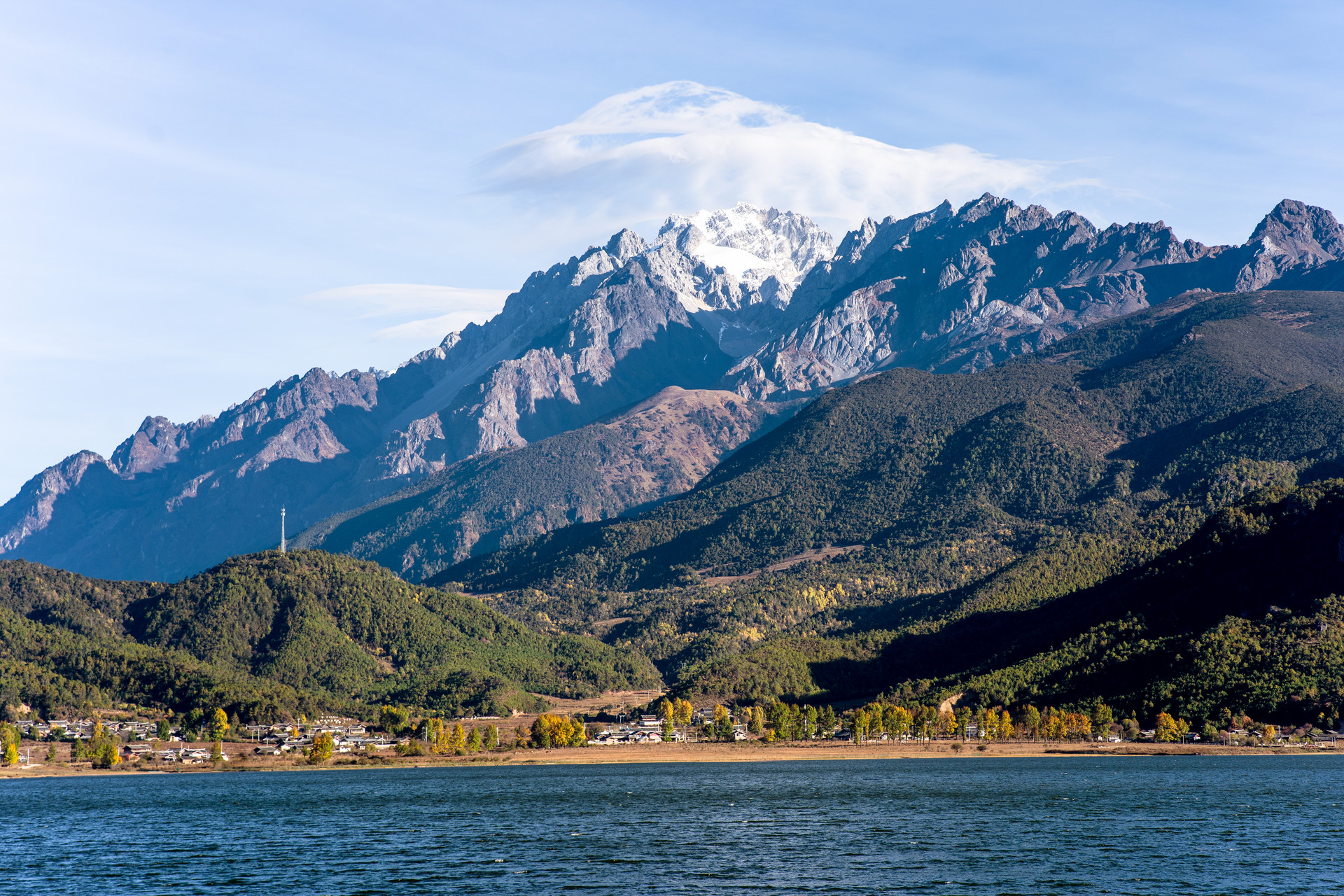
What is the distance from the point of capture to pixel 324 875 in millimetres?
136500

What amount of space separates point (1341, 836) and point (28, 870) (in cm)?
15023

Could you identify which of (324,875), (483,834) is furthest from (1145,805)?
(324,875)

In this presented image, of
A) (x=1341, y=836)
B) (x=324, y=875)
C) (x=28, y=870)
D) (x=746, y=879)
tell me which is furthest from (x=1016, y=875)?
(x=28, y=870)

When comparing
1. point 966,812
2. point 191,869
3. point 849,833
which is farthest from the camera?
point 966,812

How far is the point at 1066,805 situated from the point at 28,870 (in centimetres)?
13940

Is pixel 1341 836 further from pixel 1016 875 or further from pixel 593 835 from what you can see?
pixel 593 835

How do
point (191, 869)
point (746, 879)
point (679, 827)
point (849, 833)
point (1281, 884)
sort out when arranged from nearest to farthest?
point (1281, 884) → point (746, 879) → point (191, 869) → point (849, 833) → point (679, 827)

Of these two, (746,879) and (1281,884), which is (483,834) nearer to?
(746,879)

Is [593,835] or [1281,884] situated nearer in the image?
[1281,884]

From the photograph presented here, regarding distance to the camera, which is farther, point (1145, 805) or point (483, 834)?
point (1145, 805)

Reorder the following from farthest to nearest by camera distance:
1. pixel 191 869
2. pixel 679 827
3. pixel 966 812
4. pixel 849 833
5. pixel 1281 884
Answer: pixel 966 812, pixel 679 827, pixel 849 833, pixel 191 869, pixel 1281 884

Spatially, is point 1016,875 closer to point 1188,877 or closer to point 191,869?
point 1188,877

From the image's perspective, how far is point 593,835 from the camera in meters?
169

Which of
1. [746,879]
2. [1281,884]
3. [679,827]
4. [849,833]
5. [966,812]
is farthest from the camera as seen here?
[966,812]
